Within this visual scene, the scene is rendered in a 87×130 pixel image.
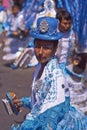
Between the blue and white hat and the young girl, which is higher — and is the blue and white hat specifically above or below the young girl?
above

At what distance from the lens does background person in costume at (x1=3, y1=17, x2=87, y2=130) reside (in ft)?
11.6

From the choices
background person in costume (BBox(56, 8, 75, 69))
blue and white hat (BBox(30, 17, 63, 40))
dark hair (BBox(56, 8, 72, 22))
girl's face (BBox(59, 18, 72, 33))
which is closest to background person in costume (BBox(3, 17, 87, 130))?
blue and white hat (BBox(30, 17, 63, 40))

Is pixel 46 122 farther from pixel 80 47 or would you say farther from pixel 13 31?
pixel 13 31

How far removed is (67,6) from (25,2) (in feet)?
18.2

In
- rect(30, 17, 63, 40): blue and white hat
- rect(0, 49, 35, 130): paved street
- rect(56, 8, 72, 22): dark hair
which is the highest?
rect(30, 17, 63, 40): blue and white hat

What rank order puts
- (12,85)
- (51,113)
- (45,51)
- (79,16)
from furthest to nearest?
(12,85) → (79,16) → (45,51) → (51,113)

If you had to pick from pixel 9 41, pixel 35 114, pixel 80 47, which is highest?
pixel 35 114

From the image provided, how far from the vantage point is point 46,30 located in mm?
3678

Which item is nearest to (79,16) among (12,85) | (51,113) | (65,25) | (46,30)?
(65,25)

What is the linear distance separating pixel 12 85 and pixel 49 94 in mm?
4268

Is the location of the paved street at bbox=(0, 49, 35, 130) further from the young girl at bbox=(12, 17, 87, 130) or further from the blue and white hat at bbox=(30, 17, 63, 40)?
the blue and white hat at bbox=(30, 17, 63, 40)

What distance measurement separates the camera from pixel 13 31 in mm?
11141

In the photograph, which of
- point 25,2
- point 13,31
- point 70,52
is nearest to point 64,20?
point 70,52

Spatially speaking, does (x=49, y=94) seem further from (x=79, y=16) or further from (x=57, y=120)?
(x=79, y=16)
